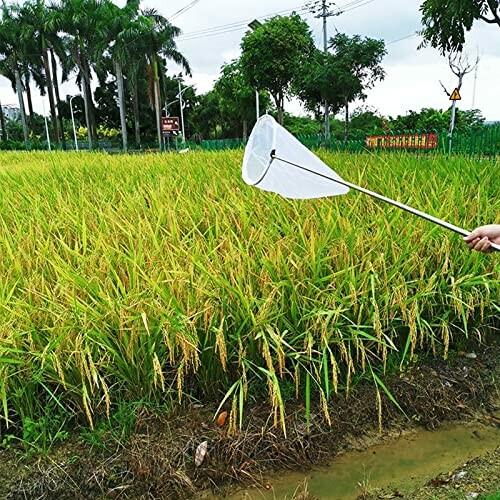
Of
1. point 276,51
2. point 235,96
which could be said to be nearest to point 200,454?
point 276,51

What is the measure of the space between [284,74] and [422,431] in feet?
43.3

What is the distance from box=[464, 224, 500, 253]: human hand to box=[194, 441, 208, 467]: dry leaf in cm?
95

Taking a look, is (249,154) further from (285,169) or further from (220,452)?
(220,452)

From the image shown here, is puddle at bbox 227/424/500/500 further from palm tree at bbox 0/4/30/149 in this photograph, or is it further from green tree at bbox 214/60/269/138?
palm tree at bbox 0/4/30/149

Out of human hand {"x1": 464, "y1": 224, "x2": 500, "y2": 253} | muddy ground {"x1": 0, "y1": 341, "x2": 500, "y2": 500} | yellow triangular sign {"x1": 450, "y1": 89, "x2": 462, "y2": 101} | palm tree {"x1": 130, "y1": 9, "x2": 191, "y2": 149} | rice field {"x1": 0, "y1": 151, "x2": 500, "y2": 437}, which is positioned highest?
palm tree {"x1": 130, "y1": 9, "x2": 191, "y2": 149}

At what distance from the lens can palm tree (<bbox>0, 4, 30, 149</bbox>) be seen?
86.4 feet

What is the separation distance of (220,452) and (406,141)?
7488 millimetres

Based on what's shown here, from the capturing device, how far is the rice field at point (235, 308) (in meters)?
1.54

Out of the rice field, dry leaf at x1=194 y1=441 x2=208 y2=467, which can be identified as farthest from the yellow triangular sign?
dry leaf at x1=194 y1=441 x2=208 y2=467

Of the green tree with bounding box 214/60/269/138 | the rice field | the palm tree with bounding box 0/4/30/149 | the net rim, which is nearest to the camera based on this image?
the rice field

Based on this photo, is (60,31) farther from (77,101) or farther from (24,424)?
(24,424)

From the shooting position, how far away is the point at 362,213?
8.92 feet

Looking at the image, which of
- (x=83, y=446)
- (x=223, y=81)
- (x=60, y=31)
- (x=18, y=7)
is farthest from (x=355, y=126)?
(x=83, y=446)

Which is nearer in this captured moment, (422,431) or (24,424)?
(24,424)
